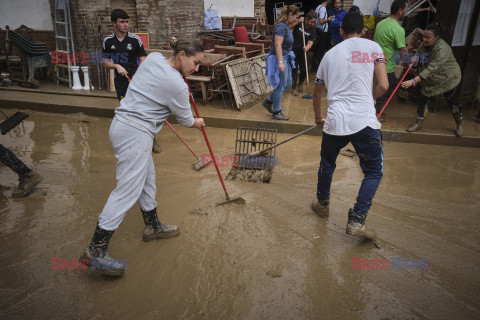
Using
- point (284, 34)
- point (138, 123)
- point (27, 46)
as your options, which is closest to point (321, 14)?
point (284, 34)

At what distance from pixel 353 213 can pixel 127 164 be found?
2091mm

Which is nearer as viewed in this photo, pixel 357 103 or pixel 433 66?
pixel 357 103

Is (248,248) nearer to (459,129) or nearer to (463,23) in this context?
(459,129)

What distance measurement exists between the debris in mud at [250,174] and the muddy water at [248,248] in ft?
0.50

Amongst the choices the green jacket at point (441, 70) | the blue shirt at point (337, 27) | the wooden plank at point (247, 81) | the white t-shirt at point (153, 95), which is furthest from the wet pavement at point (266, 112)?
the white t-shirt at point (153, 95)

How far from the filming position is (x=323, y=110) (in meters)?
7.27

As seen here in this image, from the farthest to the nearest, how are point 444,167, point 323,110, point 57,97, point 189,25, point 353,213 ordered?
point 189,25 < point 57,97 < point 323,110 < point 444,167 < point 353,213

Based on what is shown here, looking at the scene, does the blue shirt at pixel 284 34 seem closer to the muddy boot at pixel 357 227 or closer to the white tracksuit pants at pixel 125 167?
the muddy boot at pixel 357 227

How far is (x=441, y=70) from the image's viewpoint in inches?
227

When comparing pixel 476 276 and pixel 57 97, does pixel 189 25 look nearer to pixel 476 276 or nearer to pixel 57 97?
pixel 57 97

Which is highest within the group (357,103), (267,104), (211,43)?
(211,43)

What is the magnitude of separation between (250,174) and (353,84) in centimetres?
198

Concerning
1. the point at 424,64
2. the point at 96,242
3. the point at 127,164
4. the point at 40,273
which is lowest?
the point at 40,273

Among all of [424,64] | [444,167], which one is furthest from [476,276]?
[424,64]
